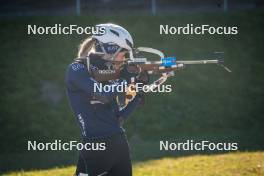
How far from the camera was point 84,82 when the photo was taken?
5398mm

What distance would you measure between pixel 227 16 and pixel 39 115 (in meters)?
8.03

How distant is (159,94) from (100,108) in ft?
36.5

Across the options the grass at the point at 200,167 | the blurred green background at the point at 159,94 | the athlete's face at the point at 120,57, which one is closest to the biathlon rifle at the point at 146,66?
the athlete's face at the point at 120,57

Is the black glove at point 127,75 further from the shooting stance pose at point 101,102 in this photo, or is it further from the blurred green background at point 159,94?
the blurred green background at point 159,94

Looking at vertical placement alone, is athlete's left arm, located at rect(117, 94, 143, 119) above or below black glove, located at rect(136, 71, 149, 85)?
below

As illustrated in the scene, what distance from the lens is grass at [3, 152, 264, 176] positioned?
9828 mm

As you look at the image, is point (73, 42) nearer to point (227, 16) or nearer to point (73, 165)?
point (227, 16)

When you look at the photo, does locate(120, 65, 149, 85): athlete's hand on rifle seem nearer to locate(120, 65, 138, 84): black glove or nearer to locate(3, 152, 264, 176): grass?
locate(120, 65, 138, 84): black glove

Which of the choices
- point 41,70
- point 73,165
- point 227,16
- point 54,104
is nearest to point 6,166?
point 73,165

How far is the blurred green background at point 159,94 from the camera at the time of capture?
48.9ft

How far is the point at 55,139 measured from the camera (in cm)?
1480

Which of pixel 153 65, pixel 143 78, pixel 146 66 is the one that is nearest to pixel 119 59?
pixel 143 78

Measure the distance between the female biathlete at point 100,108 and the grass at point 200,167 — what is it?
14.6ft

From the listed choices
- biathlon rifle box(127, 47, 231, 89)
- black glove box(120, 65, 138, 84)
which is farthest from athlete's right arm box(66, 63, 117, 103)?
biathlon rifle box(127, 47, 231, 89)
